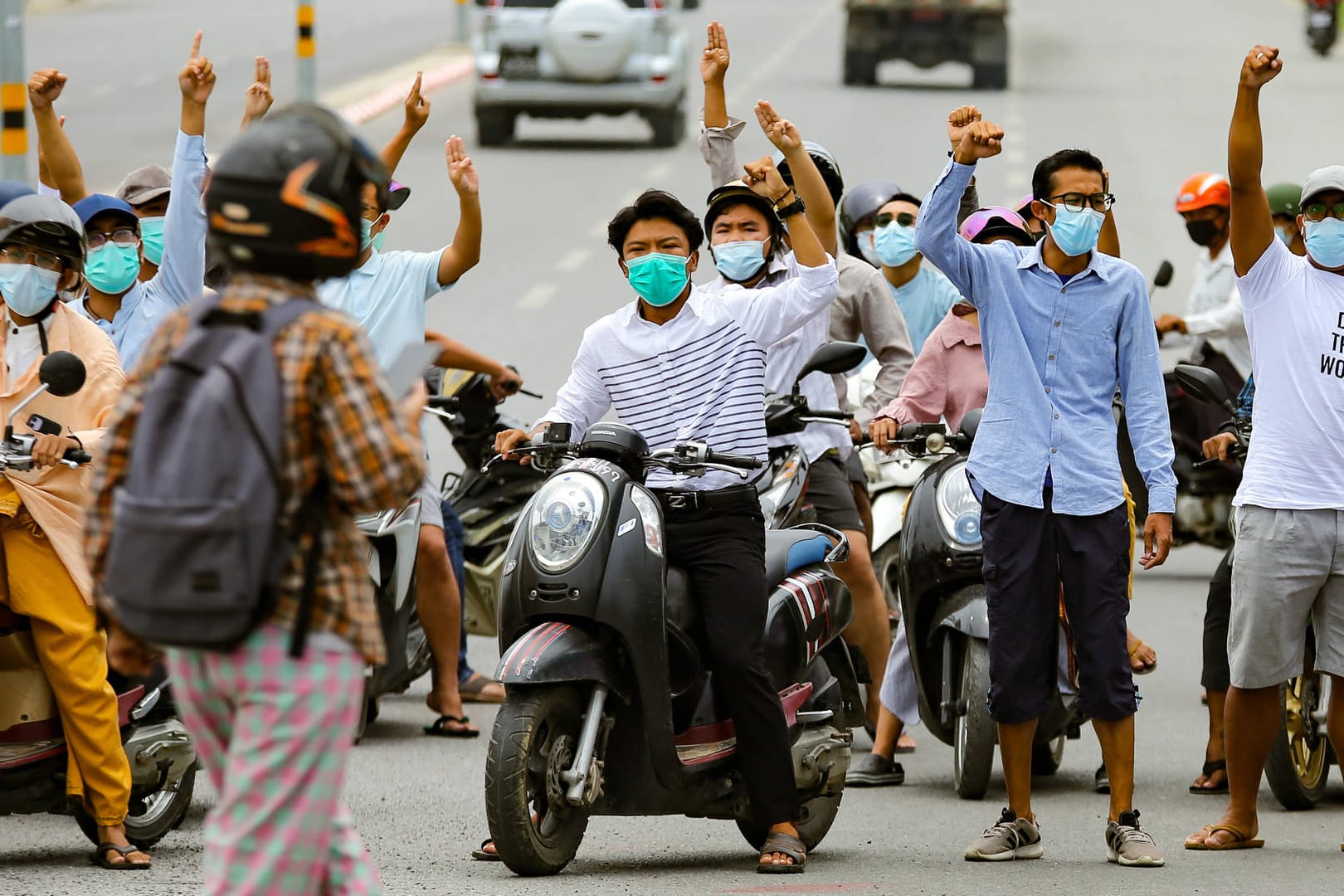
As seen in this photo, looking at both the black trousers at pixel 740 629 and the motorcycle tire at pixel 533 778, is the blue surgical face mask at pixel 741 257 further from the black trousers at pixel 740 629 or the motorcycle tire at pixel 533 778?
the motorcycle tire at pixel 533 778

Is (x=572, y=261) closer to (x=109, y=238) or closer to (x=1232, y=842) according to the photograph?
(x=109, y=238)

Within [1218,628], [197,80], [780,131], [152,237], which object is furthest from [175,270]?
[1218,628]

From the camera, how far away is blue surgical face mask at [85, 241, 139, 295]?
7418 millimetres

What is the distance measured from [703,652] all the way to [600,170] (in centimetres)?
1863

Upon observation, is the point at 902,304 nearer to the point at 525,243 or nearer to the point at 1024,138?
the point at 525,243

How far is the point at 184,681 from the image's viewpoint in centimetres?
415

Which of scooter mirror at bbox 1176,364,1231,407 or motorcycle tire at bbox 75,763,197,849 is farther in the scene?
scooter mirror at bbox 1176,364,1231,407

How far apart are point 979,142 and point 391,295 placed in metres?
2.17

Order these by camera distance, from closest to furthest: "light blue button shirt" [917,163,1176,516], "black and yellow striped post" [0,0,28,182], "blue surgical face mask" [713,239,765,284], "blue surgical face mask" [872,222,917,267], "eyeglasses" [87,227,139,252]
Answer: "light blue button shirt" [917,163,1176,516], "eyeglasses" [87,227,139,252], "blue surgical face mask" [713,239,765,284], "blue surgical face mask" [872,222,917,267], "black and yellow striped post" [0,0,28,182]

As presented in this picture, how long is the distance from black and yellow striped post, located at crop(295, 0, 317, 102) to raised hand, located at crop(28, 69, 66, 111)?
15860 mm

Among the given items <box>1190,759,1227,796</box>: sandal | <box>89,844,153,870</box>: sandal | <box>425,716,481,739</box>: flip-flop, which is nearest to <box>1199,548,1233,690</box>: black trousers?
<box>1190,759,1227,796</box>: sandal

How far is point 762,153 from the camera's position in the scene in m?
24.3

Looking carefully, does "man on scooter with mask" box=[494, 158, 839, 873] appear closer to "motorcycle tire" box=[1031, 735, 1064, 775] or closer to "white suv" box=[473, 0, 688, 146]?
"motorcycle tire" box=[1031, 735, 1064, 775]

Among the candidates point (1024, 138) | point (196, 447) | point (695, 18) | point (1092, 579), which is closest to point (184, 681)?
point (196, 447)
